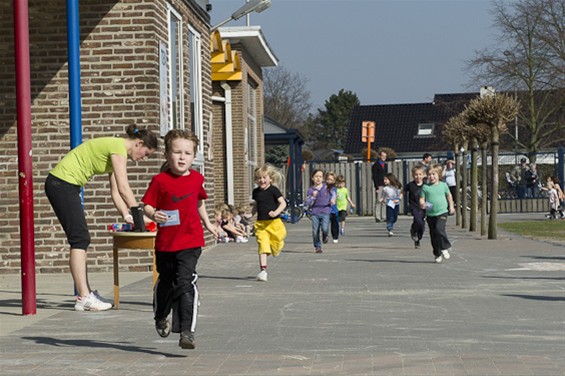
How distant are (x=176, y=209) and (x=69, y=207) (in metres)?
2.70

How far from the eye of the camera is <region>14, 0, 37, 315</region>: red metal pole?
458 inches

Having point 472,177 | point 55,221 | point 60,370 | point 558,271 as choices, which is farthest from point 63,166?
point 472,177

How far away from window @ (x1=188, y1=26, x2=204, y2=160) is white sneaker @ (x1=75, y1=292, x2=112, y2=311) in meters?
9.82

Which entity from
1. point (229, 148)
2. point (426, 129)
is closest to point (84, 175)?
point (229, 148)

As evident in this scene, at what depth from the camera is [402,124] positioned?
9256 centimetres

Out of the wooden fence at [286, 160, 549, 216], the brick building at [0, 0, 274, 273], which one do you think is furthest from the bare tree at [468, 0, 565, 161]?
the brick building at [0, 0, 274, 273]

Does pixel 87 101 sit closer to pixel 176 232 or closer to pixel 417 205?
pixel 417 205

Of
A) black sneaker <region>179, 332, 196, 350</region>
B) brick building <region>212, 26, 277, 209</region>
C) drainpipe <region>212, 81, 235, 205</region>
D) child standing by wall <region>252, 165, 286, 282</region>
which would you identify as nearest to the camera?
black sneaker <region>179, 332, 196, 350</region>

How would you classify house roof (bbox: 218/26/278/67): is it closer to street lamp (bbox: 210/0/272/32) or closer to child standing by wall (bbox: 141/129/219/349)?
street lamp (bbox: 210/0/272/32)

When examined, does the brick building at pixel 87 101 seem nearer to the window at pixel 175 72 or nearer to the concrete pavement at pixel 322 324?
the concrete pavement at pixel 322 324

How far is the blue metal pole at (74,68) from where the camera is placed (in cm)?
1325

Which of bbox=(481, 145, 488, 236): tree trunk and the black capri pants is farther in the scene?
bbox=(481, 145, 488, 236): tree trunk

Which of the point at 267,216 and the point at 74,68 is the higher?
the point at 74,68

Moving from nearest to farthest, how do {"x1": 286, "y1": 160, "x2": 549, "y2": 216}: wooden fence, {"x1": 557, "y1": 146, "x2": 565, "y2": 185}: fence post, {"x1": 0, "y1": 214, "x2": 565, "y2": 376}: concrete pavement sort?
1. {"x1": 0, "y1": 214, "x2": 565, "y2": 376}: concrete pavement
2. {"x1": 557, "y1": 146, "x2": 565, "y2": 185}: fence post
3. {"x1": 286, "y1": 160, "x2": 549, "y2": 216}: wooden fence
